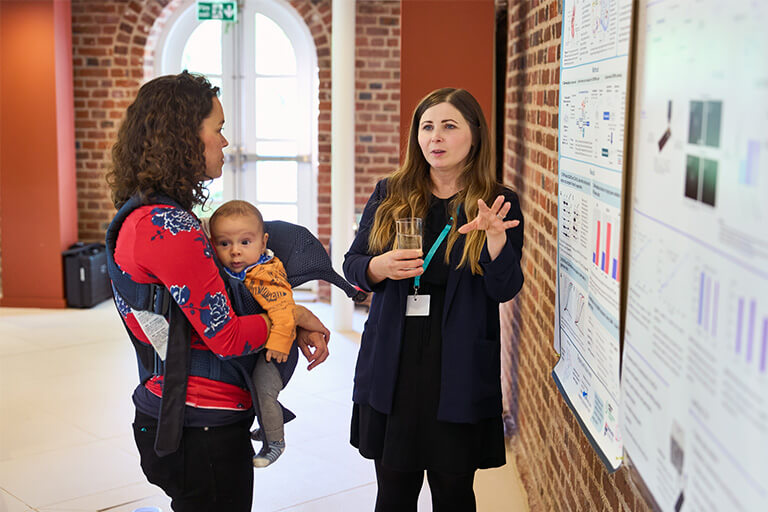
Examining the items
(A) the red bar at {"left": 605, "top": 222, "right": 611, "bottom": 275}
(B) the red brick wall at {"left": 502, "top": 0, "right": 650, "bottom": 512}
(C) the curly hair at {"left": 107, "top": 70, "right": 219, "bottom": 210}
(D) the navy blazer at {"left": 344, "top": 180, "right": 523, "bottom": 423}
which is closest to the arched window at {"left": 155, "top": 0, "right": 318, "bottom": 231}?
(B) the red brick wall at {"left": 502, "top": 0, "right": 650, "bottom": 512}

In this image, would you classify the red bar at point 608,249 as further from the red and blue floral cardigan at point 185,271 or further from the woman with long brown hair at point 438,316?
the red and blue floral cardigan at point 185,271

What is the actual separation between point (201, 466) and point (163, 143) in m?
0.77

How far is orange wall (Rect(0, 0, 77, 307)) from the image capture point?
638 centimetres

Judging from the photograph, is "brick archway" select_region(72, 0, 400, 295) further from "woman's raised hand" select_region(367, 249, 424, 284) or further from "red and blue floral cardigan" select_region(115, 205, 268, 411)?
"red and blue floral cardigan" select_region(115, 205, 268, 411)

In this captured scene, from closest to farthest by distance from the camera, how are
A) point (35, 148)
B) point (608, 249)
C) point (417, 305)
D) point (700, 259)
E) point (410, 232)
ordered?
point (700, 259) < point (608, 249) < point (410, 232) < point (417, 305) < point (35, 148)

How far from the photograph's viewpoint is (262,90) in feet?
23.5

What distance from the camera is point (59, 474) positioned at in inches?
141

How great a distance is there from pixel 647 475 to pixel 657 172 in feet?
1.77

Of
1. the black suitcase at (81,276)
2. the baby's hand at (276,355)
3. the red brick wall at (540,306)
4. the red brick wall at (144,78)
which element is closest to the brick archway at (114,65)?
the red brick wall at (144,78)

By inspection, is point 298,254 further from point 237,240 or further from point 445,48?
point 445,48

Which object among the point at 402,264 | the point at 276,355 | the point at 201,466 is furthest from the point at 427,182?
the point at 201,466

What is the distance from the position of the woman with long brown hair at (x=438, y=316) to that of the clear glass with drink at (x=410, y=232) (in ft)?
0.08

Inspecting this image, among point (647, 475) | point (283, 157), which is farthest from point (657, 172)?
point (283, 157)

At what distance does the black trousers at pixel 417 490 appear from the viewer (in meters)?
2.34
